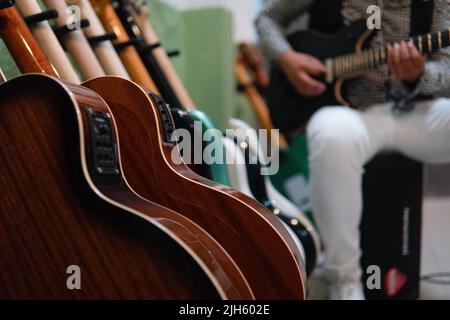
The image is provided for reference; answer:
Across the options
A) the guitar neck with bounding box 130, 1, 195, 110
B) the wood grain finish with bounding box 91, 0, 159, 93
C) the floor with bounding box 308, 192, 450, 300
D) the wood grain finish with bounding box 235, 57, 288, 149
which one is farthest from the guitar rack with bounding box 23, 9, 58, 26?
the wood grain finish with bounding box 235, 57, 288, 149

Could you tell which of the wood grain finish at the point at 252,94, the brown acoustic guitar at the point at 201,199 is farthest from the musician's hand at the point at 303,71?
the wood grain finish at the point at 252,94

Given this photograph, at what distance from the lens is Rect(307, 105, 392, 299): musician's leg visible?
0.88 m

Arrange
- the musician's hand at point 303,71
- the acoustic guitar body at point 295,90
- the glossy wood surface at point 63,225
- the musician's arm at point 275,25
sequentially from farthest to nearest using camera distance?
the musician's arm at point 275,25 → the musician's hand at point 303,71 → the acoustic guitar body at point 295,90 → the glossy wood surface at point 63,225

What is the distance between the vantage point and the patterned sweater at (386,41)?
0.64m

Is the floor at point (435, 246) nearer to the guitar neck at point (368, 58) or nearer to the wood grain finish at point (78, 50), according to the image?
the guitar neck at point (368, 58)

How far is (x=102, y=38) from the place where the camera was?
86cm

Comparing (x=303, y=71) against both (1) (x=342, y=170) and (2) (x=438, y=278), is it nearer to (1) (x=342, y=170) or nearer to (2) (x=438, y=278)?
(1) (x=342, y=170)

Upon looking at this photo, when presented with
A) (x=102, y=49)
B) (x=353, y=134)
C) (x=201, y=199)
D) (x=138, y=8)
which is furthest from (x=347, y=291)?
(x=138, y=8)

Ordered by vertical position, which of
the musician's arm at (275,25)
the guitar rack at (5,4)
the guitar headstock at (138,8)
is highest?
the guitar headstock at (138,8)

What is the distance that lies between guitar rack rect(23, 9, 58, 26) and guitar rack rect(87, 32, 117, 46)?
0.14m

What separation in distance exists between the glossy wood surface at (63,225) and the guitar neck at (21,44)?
0.16 metres

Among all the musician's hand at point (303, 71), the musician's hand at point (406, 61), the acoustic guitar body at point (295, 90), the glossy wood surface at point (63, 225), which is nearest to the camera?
the glossy wood surface at point (63, 225)

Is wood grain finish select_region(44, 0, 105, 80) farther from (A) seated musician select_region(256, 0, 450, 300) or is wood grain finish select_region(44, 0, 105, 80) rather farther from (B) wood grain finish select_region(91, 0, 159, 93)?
(A) seated musician select_region(256, 0, 450, 300)

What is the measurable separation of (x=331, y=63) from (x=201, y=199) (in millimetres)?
469
